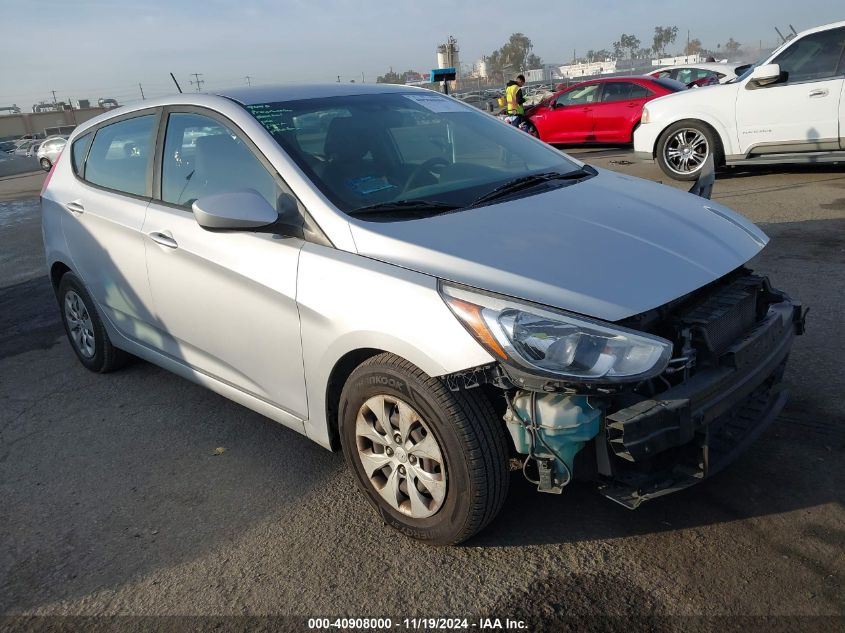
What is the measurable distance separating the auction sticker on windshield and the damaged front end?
1.86m

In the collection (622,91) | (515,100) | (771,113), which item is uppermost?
(622,91)

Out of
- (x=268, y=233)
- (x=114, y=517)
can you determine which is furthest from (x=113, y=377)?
(x=268, y=233)

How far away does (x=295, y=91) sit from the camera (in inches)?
146

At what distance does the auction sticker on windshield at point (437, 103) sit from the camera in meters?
3.99

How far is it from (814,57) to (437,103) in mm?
6694

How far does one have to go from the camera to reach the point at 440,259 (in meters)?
2.60

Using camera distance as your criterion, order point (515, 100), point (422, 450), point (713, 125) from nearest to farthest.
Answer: point (422, 450), point (713, 125), point (515, 100)

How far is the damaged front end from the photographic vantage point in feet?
7.63

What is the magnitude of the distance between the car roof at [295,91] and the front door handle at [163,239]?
0.77 metres

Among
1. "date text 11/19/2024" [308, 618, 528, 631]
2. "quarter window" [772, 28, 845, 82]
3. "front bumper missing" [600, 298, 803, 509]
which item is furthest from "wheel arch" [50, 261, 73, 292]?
"quarter window" [772, 28, 845, 82]

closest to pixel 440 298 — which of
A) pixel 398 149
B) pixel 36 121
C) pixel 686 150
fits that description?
pixel 398 149

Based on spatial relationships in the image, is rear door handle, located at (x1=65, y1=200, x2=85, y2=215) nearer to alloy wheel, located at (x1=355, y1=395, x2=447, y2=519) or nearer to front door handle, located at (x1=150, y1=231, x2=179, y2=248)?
front door handle, located at (x1=150, y1=231, x2=179, y2=248)

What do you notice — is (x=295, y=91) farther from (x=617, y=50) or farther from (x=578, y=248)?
(x=617, y=50)

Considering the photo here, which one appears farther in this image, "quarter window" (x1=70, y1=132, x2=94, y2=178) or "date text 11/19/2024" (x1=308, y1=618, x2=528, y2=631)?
"quarter window" (x1=70, y1=132, x2=94, y2=178)
